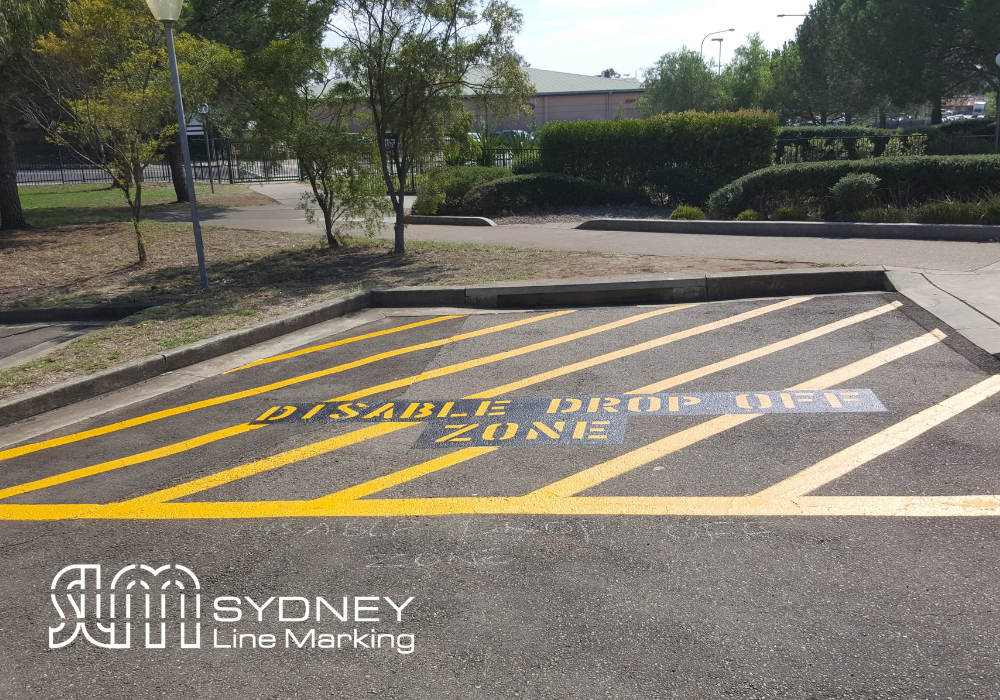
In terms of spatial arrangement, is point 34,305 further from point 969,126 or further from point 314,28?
point 969,126

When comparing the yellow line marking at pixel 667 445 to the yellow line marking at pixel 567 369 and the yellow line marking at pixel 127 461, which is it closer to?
the yellow line marking at pixel 567 369

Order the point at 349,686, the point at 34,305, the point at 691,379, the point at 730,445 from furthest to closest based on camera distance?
the point at 34,305 < the point at 691,379 < the point at 730,445 < the point at 349,686

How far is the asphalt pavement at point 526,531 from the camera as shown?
3186mm

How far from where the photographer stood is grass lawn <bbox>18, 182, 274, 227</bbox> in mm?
22033

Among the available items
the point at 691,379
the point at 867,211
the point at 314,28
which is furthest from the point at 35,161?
the point at 691,379

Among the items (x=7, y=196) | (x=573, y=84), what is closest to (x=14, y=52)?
(x=7, y=196)

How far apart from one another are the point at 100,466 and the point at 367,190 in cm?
907

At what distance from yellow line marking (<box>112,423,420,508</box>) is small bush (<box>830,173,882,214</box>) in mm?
12102

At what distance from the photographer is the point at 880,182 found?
15.4m

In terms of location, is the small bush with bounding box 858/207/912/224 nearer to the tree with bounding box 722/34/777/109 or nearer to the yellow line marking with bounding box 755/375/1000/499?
the yellow line marking with bounding box 755/375/1000/499

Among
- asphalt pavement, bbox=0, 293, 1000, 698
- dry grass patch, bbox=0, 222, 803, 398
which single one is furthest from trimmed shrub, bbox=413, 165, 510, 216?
asphalt pavement, bbox=0, 293, 1000, 698

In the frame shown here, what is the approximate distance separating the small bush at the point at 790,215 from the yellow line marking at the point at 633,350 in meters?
6.89

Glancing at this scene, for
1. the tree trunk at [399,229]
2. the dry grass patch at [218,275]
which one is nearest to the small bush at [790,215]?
the dry grass patch at [218,275]

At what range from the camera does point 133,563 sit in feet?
13.5
